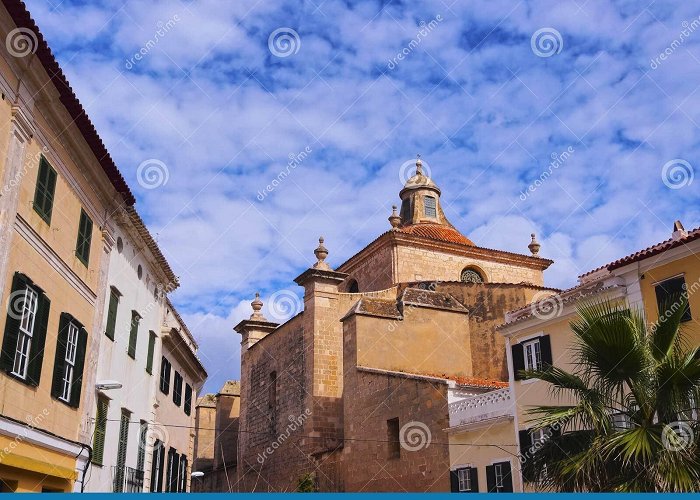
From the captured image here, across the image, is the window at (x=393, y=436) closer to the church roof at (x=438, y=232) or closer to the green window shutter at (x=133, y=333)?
the green window shutter at (x=133, y=333)

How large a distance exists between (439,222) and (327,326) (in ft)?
43.8

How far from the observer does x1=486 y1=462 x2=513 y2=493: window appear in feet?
58.0

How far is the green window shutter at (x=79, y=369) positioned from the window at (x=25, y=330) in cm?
213

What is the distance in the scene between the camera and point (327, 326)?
93.0 feet

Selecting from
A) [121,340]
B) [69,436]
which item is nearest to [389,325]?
[121,340]

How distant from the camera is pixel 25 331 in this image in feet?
35.8

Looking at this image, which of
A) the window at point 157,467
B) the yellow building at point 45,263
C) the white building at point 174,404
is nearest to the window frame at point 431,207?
the white building at point 174,404

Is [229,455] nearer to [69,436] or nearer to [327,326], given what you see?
[327,326]

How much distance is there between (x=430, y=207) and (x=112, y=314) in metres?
26.7

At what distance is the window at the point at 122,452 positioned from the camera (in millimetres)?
15773

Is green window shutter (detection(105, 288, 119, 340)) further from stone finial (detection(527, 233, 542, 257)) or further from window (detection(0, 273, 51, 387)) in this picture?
stone finial (detection(527, 233, 542, 257))

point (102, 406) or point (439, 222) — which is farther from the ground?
point (439, 222)

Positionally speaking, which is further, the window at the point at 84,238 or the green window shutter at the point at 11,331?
the window at the point at 84,238

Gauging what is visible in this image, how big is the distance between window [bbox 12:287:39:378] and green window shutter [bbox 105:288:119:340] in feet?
12.3
